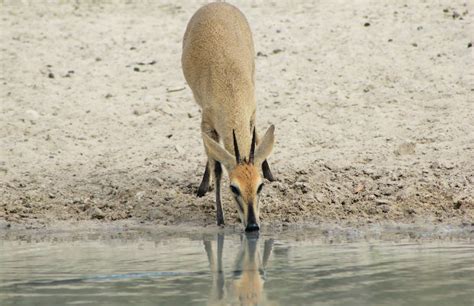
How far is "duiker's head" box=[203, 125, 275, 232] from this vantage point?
9.16 meters

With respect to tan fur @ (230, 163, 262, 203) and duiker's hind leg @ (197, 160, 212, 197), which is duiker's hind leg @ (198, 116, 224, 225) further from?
tan fur @ (230, 163, 262, 203)

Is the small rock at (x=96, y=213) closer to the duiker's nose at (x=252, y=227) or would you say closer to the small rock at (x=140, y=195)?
the small rock at (x=140, y=195)

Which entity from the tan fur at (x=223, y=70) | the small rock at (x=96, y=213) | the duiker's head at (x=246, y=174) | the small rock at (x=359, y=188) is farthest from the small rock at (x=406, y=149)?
the small rock at (x=96, y=213)

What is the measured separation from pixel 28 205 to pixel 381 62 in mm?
4866

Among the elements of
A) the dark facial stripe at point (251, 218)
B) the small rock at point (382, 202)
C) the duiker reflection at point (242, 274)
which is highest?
the small rock at point (382, 202)

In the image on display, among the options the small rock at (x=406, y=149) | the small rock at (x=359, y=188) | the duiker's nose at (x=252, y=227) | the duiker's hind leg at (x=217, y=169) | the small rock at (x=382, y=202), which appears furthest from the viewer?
the small rock at (x=406, y=149)

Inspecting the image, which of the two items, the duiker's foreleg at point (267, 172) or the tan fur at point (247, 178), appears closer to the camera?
the tan fur at point (247, 178)

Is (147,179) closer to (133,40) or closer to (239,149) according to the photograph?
(239,149)

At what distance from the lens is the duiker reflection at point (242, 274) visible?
6.73m

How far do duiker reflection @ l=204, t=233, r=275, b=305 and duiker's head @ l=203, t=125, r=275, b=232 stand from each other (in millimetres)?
223

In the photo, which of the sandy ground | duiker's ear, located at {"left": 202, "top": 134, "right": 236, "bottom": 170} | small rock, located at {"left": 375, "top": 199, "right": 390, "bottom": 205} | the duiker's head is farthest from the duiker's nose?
small rock, located at {"left": 375, "top": 199, "right": 390, "bottom": 205}

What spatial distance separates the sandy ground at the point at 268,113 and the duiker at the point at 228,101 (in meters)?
0.70

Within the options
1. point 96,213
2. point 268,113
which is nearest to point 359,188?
point 268,113

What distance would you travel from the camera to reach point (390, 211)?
10273 mm
